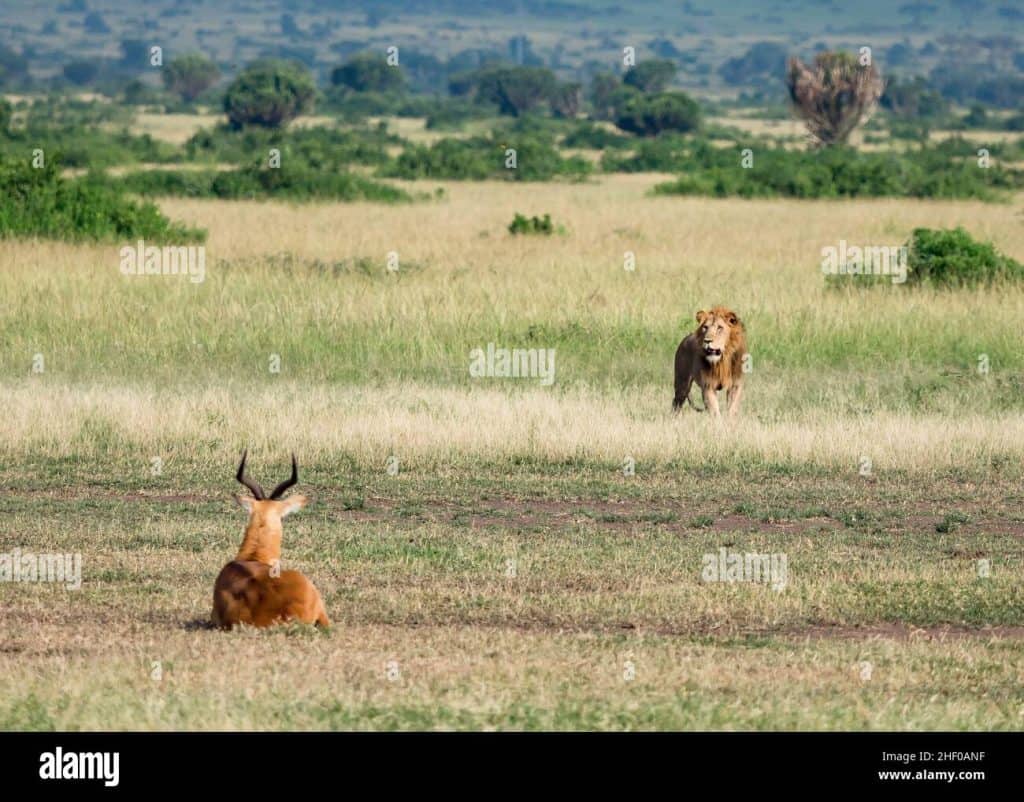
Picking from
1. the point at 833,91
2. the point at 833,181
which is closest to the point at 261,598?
the point at 833,181

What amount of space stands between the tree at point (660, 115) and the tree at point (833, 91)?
14780 millimetres

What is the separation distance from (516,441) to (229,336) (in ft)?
20.6

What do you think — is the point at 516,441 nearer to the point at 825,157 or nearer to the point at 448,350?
the point at 448,350

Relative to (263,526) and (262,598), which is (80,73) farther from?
(262,598)

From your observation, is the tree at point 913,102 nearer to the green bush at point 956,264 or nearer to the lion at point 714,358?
the green bush at point 956,264

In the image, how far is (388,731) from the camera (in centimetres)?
668

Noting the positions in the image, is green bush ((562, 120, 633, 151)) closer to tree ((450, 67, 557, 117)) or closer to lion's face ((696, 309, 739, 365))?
tree ((450, 67, 557, 117))

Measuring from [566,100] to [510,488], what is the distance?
338 ft

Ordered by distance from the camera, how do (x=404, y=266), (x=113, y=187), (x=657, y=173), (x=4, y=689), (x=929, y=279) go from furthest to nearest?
(x=657, y=173) → (x=113, y=187) → (x=404, y=266) → (x=929, y=279) → (x=4, y=689)

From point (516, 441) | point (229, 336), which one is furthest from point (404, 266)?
point (516, 441)

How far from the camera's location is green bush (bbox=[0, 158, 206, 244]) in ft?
90.0

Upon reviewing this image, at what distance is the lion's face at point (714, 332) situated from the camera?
15.1 metres

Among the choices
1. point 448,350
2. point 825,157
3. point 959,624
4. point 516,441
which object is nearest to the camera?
point 959,624

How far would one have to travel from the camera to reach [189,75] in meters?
129
